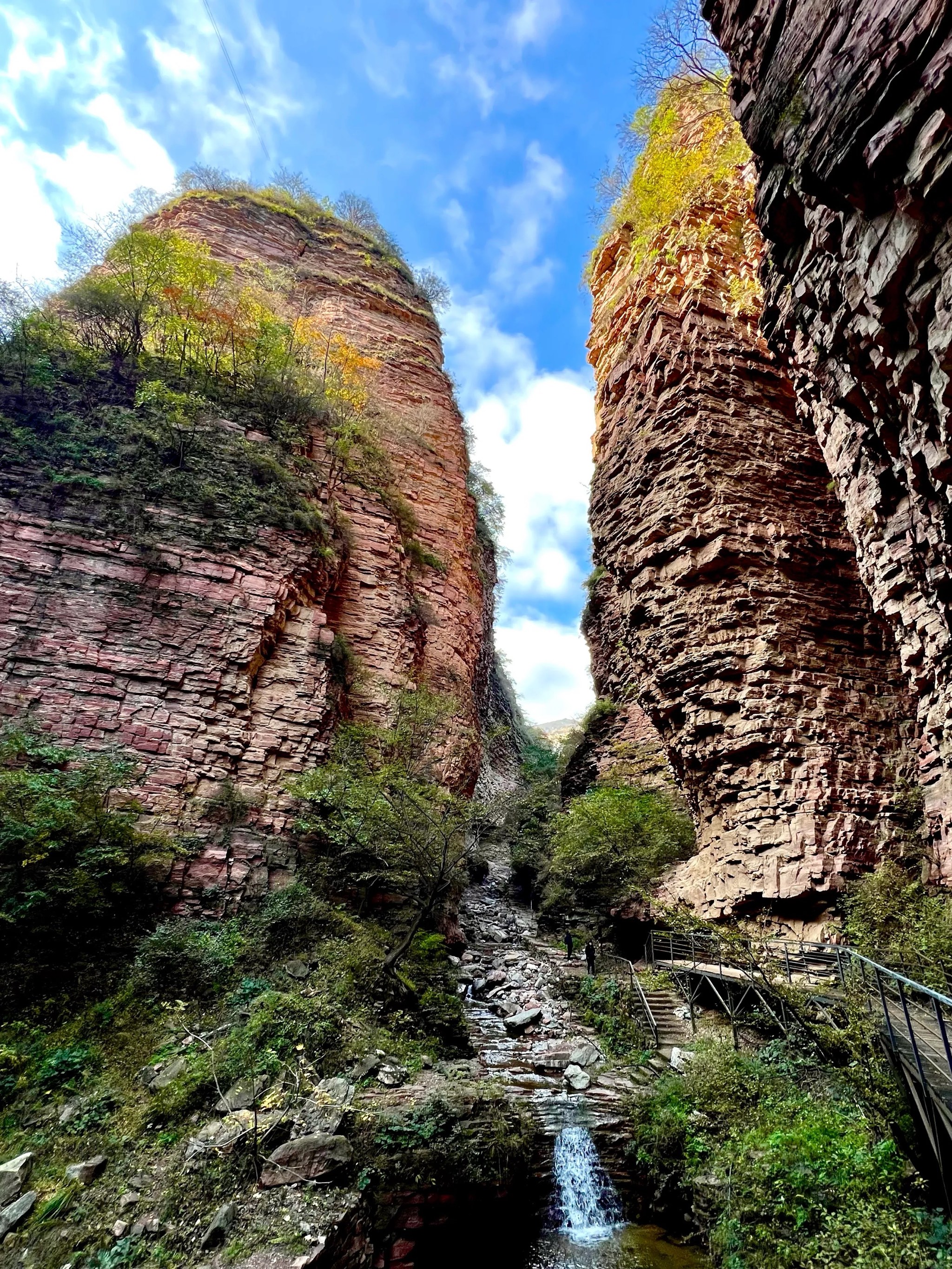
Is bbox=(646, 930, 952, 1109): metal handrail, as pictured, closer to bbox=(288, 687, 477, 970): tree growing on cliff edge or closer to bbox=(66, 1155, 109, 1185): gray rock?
bbox=(288, 687, 477, 970): tree growing on cliff edge

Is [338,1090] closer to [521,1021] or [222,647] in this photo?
[521,1021]

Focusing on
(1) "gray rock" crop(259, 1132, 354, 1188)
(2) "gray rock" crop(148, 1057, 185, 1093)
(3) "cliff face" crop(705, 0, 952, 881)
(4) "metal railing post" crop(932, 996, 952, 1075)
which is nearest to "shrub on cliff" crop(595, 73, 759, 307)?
(3) "cliff face" crop(705, 0, 952, 881)

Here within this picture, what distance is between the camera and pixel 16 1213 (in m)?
4.89

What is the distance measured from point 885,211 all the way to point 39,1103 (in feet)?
40.1

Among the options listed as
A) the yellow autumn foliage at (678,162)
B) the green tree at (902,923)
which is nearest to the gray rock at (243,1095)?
the green tree at (902,923)

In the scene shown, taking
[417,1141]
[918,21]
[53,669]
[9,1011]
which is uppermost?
[918,21]

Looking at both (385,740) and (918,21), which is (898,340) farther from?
(385,740)

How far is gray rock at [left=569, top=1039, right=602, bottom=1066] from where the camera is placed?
9766 mm

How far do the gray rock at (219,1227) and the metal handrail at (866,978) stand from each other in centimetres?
591

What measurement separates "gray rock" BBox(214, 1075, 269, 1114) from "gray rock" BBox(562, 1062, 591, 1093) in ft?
17.3

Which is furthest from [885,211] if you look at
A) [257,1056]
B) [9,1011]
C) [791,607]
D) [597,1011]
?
[597,1011]

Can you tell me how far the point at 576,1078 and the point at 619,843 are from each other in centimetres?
677

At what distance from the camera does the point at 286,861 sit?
9.66 m

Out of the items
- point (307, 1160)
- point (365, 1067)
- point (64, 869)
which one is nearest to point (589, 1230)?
point (365, 1067)
